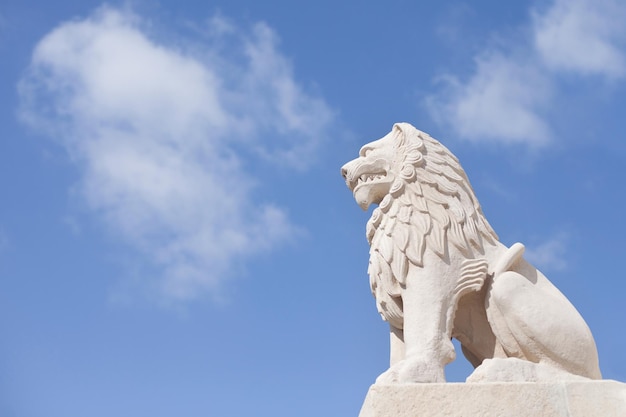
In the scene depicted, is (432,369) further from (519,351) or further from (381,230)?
(381,230)

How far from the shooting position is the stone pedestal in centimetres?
460

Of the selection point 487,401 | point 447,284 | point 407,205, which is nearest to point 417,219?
point 407,205

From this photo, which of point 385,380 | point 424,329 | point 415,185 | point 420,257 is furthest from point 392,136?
point 385,380

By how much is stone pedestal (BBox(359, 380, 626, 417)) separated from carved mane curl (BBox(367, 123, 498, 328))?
0.83m

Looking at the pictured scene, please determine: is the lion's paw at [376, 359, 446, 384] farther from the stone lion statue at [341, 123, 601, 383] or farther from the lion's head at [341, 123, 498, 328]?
the lion's head at [341, 123, 498, 328]

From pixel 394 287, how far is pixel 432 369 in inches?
28.0

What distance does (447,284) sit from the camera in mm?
5191

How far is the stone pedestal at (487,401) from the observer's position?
4602 mm

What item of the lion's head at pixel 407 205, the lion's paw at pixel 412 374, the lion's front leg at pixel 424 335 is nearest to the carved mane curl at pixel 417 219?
the lion's head at pixel 407 205

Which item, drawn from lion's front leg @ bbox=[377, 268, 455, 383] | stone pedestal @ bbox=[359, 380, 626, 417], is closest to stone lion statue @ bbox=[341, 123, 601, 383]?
lion's front leg @ bbox=[377, 268, 455, 383]

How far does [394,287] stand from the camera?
5.34 m

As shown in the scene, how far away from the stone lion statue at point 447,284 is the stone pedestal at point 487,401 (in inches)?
4.9

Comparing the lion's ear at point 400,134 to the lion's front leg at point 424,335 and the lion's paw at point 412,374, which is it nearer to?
the lion's front leg at point 424,335

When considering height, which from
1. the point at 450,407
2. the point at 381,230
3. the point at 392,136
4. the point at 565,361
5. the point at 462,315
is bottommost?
the point at 450,407
